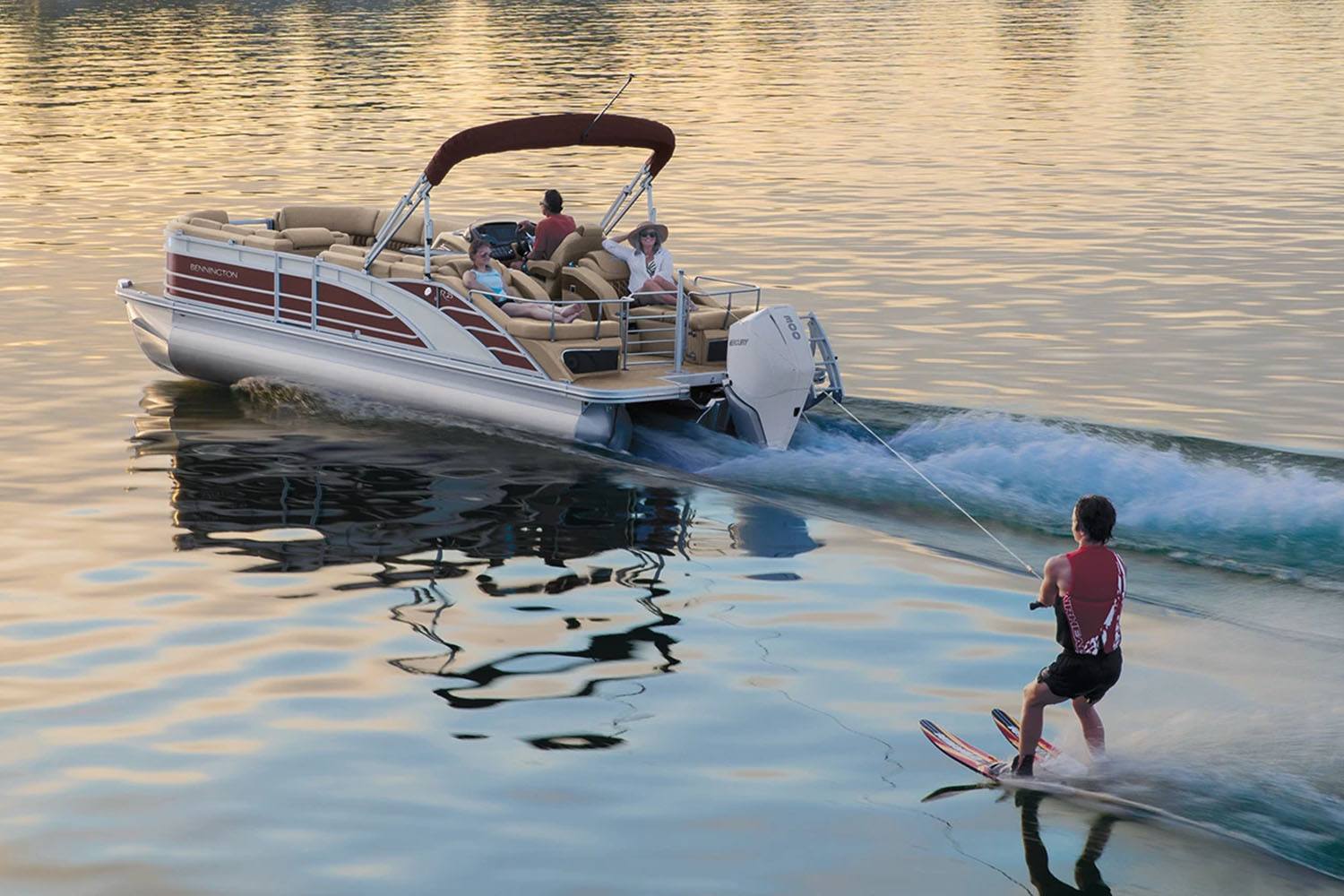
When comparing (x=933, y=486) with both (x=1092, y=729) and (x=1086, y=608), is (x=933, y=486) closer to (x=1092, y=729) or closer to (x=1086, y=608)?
(x=1092, y=729)

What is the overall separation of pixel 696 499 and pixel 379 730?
4846 millimetres

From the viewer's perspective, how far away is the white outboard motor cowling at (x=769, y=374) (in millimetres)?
14477

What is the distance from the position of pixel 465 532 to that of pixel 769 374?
115 inches

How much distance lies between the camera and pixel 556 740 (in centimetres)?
926

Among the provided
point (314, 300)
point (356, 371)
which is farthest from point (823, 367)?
point (314, 300)

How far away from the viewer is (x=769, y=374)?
1447 centimetres

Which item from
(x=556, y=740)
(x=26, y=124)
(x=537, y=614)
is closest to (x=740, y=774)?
(x=556, y=740)

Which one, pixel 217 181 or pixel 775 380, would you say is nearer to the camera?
pixel 775 380

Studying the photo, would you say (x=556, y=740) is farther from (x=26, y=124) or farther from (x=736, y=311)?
(x=26, y=124)

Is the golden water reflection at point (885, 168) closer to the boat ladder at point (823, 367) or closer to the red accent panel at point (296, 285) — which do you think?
the boat ladder at point (823, 367)

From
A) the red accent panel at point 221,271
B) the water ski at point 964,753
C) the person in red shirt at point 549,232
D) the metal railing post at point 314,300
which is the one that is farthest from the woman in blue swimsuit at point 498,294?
the water ski at point 964,753

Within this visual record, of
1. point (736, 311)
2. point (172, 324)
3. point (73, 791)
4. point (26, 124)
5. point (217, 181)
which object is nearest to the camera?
point (73, 791)

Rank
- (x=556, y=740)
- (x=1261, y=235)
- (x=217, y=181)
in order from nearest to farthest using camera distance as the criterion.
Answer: (x=556, y=740)
(x=1261, y=235)
(x=217, y=181)

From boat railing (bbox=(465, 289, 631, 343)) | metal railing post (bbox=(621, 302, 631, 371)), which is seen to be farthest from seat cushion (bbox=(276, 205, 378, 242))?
metal railing post (bbox=(621, 302, 631, 371))
